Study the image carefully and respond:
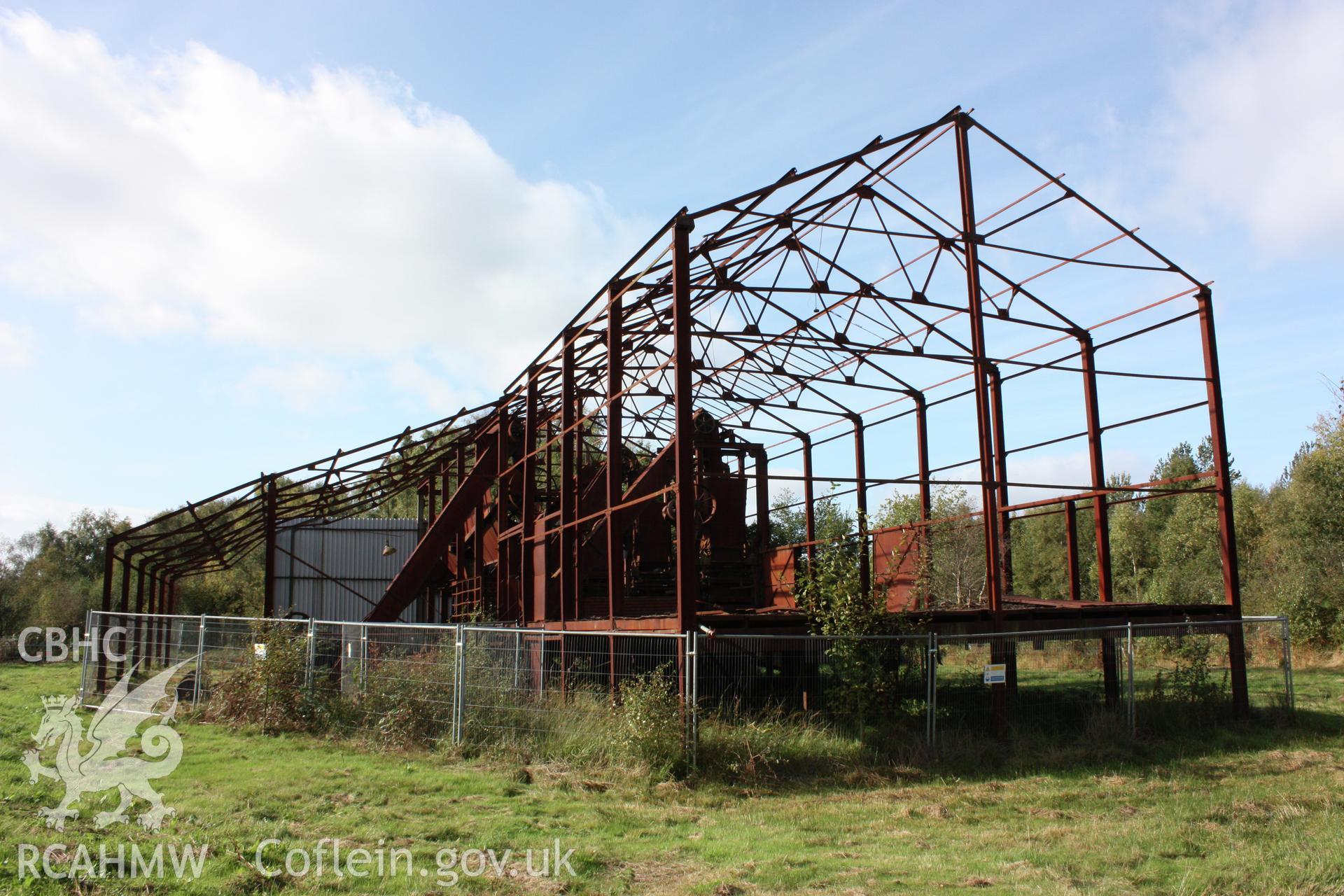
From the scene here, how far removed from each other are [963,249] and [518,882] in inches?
504

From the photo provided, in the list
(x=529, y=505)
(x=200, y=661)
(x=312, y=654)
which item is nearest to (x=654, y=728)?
(x=312, y=654)

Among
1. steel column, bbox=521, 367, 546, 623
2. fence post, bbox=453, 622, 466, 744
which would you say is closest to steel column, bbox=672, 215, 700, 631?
fence post, bbox=453, 622, 466, 744

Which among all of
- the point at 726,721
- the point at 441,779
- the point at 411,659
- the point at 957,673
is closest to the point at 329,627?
the point at 411,659

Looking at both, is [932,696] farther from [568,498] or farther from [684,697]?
[568,498]

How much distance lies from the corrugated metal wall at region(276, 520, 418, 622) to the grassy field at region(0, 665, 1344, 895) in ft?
76.2

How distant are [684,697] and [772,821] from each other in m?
2.10

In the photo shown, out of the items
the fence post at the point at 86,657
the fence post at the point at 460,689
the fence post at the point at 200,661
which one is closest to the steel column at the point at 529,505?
the fence post at the point at 200,661

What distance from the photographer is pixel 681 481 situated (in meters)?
11.8

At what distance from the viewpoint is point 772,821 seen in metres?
8.59

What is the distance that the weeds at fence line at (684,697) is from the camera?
34.7 feet

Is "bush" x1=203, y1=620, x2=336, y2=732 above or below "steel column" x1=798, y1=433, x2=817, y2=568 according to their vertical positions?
below

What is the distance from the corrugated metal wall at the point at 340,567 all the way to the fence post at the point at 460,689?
23.9 metres

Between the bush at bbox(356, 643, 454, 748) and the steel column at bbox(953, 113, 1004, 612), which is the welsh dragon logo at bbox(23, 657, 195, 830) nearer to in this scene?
the bush at bbox(356, 643, 454, 748)

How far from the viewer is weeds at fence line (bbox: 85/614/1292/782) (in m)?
10.6
